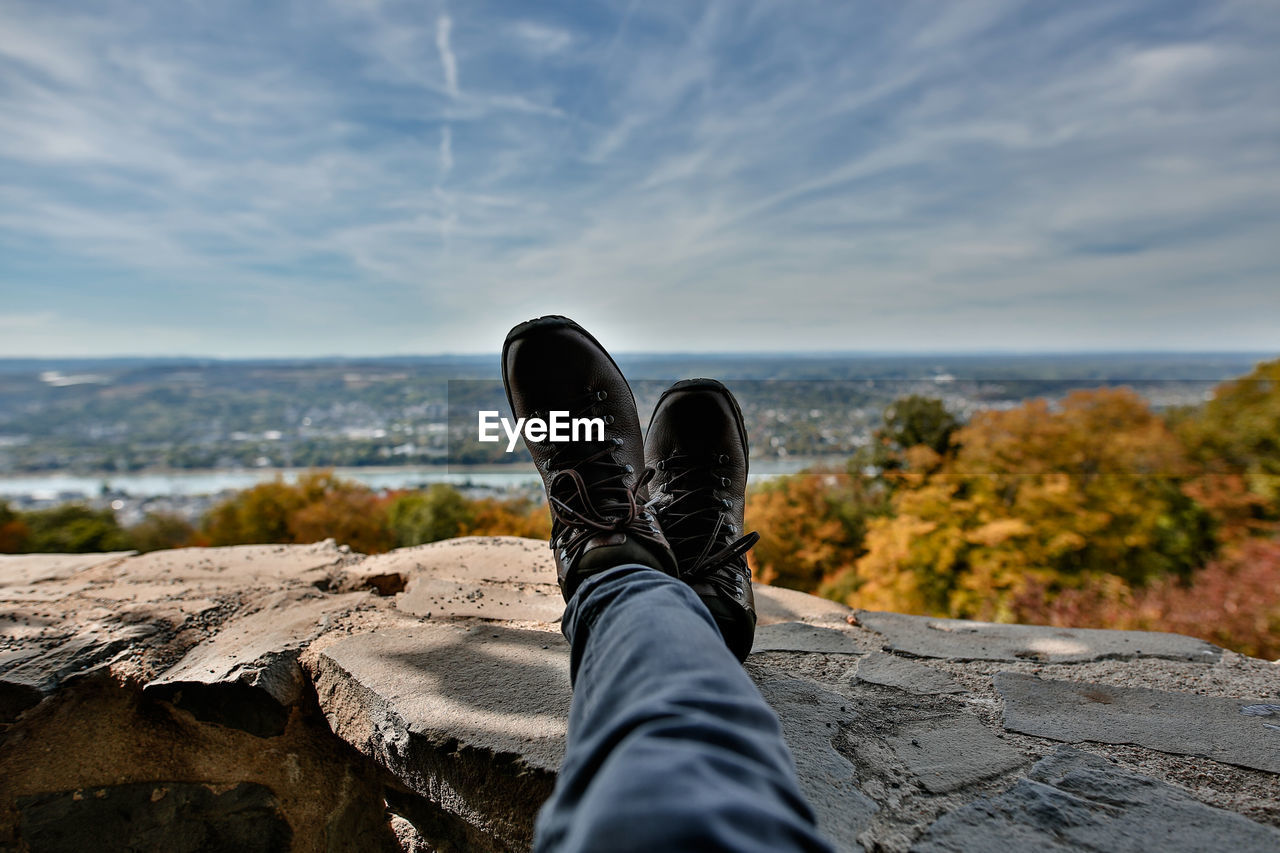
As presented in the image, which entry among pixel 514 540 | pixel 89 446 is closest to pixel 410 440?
pixel 514 540

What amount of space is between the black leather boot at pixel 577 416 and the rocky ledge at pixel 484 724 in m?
0.34

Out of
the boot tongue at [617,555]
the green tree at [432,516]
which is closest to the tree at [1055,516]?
the green tree at [432,516]

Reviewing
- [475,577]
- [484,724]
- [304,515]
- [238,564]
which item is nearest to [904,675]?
[484,724]

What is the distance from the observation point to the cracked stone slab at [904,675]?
4.13ft

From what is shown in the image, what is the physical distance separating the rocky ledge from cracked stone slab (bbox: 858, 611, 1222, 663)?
1 centimetres

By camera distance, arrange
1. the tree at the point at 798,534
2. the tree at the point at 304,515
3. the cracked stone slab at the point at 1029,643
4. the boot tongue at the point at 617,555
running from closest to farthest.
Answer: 1. the boot tongue at the point at 617,555
2. the cracked stone slab at the point at 1029,643
3. the tree at the point at 304,515
4. the tree at the point at 798,534

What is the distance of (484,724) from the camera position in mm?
1042

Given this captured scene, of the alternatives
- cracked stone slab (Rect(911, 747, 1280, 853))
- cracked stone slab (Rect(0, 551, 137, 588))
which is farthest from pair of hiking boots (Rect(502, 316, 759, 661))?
cracked stone slab (Rect(0, 551, 137, 588))

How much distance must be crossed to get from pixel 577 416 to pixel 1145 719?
4.27 feet

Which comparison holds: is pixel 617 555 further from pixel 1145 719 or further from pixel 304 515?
pixel 304 515

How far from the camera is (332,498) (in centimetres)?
914

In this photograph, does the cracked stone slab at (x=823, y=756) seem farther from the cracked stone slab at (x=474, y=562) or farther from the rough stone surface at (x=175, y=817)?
the rough stone surface at (x=175, y=817)

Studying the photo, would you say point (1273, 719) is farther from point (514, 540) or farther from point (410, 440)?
point (410, 440)

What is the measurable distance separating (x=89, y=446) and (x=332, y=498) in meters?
6.56
